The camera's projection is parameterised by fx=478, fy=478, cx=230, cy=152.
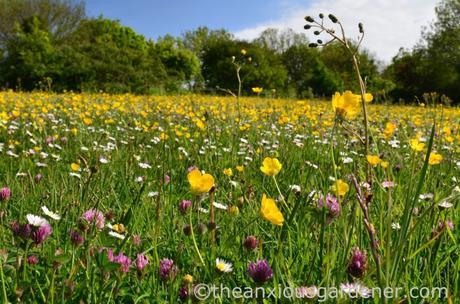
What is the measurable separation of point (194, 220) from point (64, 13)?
35125 millimetres

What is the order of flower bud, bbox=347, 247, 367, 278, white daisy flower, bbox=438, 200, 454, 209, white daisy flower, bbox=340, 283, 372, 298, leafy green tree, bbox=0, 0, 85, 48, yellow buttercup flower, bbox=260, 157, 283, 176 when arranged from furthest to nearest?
1. leafy green tree, bbox=0, 0, 85, 48
2. white daisy flower, bbox=438, 200, 454, 209
3. yellow buttercup flower, bbox=260, 157, 283, 176
4. flower bud, bbox=347, 247, 367, 278
5. white daisy flower, bbox=340, 283, 372, 298

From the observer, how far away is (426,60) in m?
27.4

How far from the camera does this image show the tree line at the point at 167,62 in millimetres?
15656

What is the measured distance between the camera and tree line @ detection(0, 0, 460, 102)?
15.7m

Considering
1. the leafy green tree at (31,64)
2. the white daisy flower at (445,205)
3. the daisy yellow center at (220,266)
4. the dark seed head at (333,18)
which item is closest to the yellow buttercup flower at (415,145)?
the white daisy flower at (445,205)

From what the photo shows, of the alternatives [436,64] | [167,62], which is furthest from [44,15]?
[436,64]

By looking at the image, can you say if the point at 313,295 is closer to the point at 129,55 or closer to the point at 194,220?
the point at 194,220

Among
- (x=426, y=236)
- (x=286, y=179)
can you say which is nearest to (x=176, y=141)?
(x=286, y=179)

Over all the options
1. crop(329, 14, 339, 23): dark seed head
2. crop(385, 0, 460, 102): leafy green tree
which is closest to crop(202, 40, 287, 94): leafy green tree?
crop(385, 0, 460, 102): leafy green tree

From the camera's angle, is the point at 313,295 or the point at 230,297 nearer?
the point at 313,295

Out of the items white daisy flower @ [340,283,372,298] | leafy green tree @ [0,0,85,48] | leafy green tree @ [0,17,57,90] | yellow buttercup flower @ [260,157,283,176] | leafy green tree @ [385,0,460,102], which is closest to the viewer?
white daisy flower @ [340,283,372,298]

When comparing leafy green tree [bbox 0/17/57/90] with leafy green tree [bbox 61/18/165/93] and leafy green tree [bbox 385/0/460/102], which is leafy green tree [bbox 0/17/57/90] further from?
leafy green tree [bbox 385/0/460/102]

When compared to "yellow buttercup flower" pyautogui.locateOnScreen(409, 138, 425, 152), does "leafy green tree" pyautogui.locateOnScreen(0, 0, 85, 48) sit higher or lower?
higher

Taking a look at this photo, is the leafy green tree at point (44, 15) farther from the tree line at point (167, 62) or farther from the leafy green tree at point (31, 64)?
the leafy green tree at point (31, 64)
